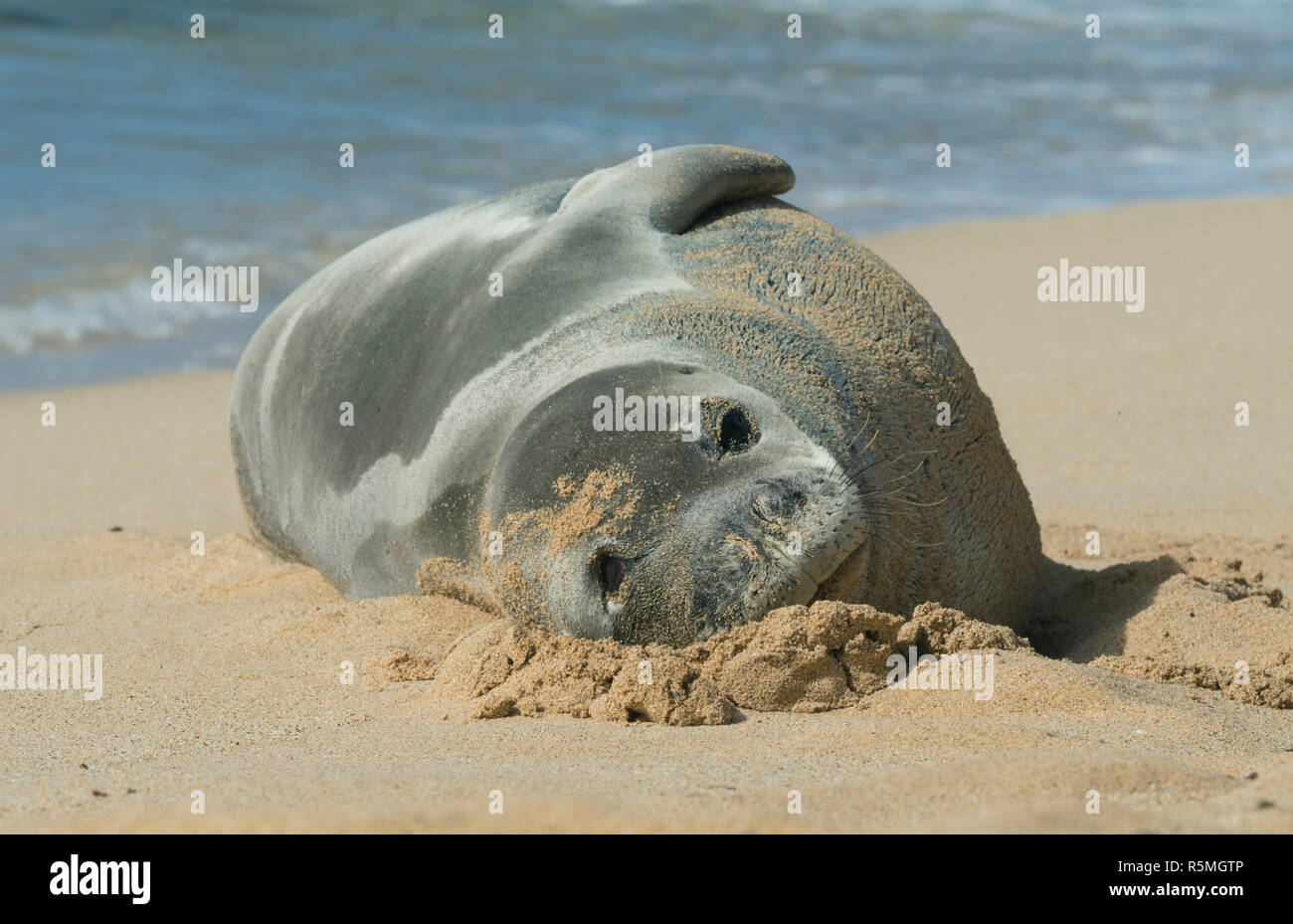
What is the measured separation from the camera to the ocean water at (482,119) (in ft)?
36.9

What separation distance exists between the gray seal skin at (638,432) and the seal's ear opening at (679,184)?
11 millimetres

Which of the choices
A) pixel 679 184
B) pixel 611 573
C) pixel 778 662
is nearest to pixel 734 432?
pixel 611 573

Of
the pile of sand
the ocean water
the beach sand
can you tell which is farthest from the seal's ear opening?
the ocean water

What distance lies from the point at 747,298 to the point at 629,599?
1132 millimetres

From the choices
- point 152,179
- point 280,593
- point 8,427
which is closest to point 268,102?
point 152,179

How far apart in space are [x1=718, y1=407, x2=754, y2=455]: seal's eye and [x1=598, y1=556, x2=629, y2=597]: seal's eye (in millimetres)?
342

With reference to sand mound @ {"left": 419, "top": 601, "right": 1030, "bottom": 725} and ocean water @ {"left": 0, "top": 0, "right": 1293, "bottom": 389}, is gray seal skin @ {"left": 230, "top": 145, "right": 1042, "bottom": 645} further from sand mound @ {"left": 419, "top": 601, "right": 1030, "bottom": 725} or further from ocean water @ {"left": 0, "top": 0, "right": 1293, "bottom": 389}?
ocean water @ {"left": 0, "top": 0, "right": 1293, "bottom": 389}

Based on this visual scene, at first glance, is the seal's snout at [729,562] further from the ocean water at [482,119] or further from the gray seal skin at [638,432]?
the ocean water at [482,119]

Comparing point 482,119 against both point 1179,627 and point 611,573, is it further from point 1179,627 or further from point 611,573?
point 611,573

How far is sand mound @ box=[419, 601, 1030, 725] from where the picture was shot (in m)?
3.41

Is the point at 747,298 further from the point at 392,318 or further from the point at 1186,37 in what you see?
the point at 1186,37

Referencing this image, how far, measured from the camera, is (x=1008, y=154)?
1596 cm

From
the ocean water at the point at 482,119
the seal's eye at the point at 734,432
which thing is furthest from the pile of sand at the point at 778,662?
the ocean water at the point at 482,119

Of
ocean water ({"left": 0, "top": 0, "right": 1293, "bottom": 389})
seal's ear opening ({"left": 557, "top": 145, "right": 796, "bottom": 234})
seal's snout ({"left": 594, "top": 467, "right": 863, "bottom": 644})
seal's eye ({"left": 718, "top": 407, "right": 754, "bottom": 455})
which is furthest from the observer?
ocean water ({"left": 0, "top": 0, "right": 1293, "bottom": 389})
